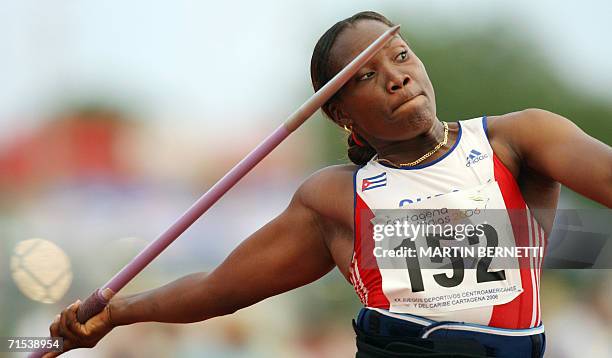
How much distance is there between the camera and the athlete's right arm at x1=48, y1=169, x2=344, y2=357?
3775 millimetres

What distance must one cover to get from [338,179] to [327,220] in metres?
0.16

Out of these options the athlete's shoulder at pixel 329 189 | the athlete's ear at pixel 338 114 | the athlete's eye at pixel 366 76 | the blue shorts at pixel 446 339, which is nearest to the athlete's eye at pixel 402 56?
the athlete's eye at pixel 366 76

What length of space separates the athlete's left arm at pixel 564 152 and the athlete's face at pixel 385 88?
1.10 ft

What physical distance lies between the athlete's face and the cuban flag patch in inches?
5.5

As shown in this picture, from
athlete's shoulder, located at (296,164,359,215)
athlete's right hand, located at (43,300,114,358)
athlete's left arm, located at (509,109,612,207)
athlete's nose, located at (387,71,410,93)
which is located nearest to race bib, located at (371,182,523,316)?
athlete's left arm, located at (509,109,612,207)

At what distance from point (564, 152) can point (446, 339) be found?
29.1 inches

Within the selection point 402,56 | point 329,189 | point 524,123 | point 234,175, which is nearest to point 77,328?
point 234,175

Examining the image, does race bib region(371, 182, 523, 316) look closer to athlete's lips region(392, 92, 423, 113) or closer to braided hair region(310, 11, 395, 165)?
athlete's lips region(392, 92, 423, 113)

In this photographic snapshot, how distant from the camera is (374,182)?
3588 millimetres

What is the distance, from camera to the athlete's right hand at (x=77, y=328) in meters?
3.97

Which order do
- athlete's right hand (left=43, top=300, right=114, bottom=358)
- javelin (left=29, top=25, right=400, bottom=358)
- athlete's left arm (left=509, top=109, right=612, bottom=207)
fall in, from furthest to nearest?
athlete's right hand (left=43, top=300, right=114, bottom=358) < javelin (left=29, top=25, right=400, bottom=358) < athlete's left arm (left=509, top=109, right=612, bottom=207)

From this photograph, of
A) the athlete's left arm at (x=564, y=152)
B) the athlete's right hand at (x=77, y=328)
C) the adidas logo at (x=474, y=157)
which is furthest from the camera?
the athlete's right hand at (x=77, y=328)

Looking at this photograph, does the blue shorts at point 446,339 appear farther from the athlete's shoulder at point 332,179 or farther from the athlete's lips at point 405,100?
the athlete's lips at point 405,100

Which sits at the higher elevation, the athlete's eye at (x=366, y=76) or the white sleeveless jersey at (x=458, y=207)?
the athlete's eye at (x=366, y=76)
